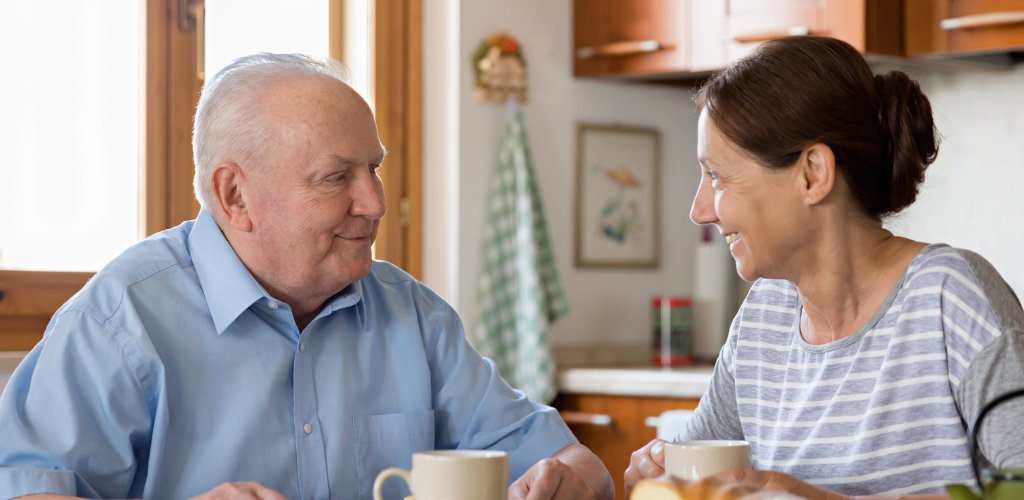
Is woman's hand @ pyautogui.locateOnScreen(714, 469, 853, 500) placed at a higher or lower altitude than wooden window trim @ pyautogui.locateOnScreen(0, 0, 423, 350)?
lower

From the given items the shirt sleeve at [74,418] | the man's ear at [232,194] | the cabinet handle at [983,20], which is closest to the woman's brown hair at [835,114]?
the man's ear at [232,194]

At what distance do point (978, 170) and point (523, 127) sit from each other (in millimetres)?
1300

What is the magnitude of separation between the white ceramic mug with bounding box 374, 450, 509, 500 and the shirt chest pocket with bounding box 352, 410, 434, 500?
0.43m

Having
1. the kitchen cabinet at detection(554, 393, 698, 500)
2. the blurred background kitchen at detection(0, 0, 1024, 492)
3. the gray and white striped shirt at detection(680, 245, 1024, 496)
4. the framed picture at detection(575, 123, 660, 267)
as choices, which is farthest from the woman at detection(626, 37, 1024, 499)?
the framed picture at detection(575, 123, 660, 267)

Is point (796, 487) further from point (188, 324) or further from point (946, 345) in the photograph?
point (188, 324)

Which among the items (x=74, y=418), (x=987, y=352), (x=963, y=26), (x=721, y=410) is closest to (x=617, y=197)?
(x=963, y=26)

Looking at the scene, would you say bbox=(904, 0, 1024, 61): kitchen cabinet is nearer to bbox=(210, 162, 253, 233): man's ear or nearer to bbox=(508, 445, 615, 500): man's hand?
bbox=(508, 445, 615, 500): man's hand

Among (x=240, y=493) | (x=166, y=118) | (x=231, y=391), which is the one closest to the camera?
(x=240, y=493)

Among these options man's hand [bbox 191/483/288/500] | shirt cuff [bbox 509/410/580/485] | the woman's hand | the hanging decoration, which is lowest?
shirt cuff [bbox 509/410/580/485]

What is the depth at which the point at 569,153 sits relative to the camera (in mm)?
3172

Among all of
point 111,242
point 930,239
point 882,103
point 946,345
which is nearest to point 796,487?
point 946,345

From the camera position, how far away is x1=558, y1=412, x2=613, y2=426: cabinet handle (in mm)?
2789

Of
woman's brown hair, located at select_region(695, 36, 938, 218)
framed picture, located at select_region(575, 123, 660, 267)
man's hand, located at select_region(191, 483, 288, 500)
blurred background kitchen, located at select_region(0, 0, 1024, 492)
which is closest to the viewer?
man's hand, located at select_region(191, 483, 288, 500)

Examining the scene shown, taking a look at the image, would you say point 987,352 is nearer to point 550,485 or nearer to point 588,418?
point 550,485
